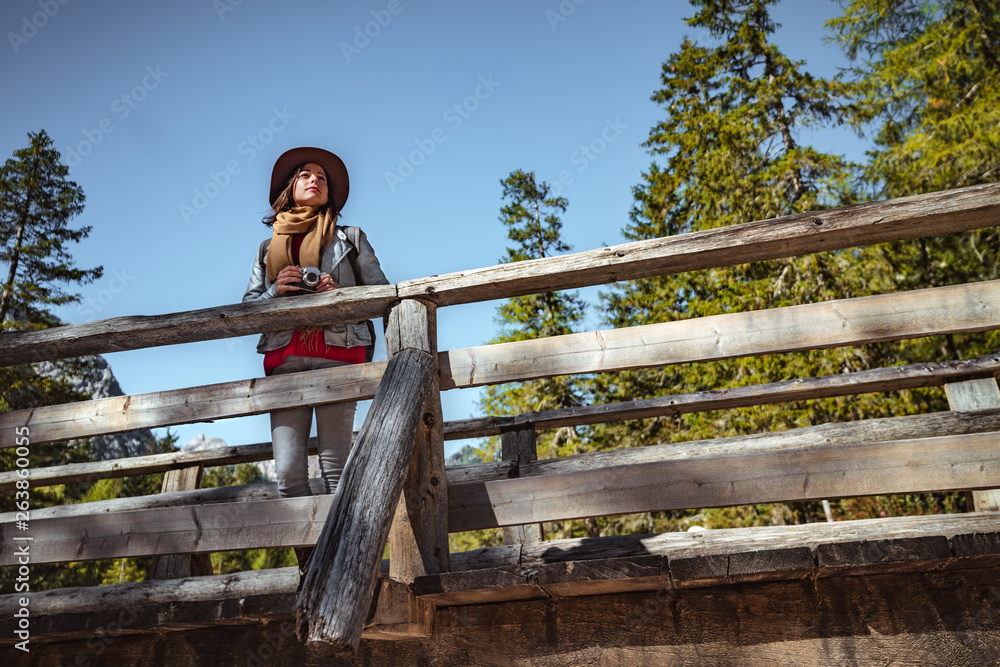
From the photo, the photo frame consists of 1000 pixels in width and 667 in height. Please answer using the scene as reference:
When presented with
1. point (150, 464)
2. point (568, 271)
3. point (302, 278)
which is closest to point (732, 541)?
point (568, 271)

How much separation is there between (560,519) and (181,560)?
2.66 meters

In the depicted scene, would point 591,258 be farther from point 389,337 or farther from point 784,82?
point 784,82

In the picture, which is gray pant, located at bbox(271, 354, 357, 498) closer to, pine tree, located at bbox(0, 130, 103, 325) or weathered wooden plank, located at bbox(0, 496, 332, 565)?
weathered wooden plank, located at bbox(0, 496, 332, 565)

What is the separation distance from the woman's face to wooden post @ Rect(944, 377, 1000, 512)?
3.87 metres

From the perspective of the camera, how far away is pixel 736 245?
2947mm

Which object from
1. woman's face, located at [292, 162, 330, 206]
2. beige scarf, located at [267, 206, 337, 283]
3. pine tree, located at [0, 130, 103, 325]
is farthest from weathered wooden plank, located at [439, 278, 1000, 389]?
pine tree, located at [0, 130, 103, 325]

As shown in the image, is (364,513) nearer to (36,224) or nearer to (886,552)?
(886,552)

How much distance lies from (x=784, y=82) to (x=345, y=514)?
716 inches

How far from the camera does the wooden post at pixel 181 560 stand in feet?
13.4

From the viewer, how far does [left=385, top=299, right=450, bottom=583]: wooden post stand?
111 inches

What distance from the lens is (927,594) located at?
249 centimetres

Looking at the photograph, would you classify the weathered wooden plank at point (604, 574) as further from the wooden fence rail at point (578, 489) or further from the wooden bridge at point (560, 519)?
the wooden fence rail at point (578, 489)

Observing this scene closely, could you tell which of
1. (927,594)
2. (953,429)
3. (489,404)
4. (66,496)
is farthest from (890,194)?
(66,496)

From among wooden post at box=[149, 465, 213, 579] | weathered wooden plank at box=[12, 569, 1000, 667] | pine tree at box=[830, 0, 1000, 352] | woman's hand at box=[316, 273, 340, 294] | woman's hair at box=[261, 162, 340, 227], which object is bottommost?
weathered wooden plank at box=[12, 569, 1000, 667]
